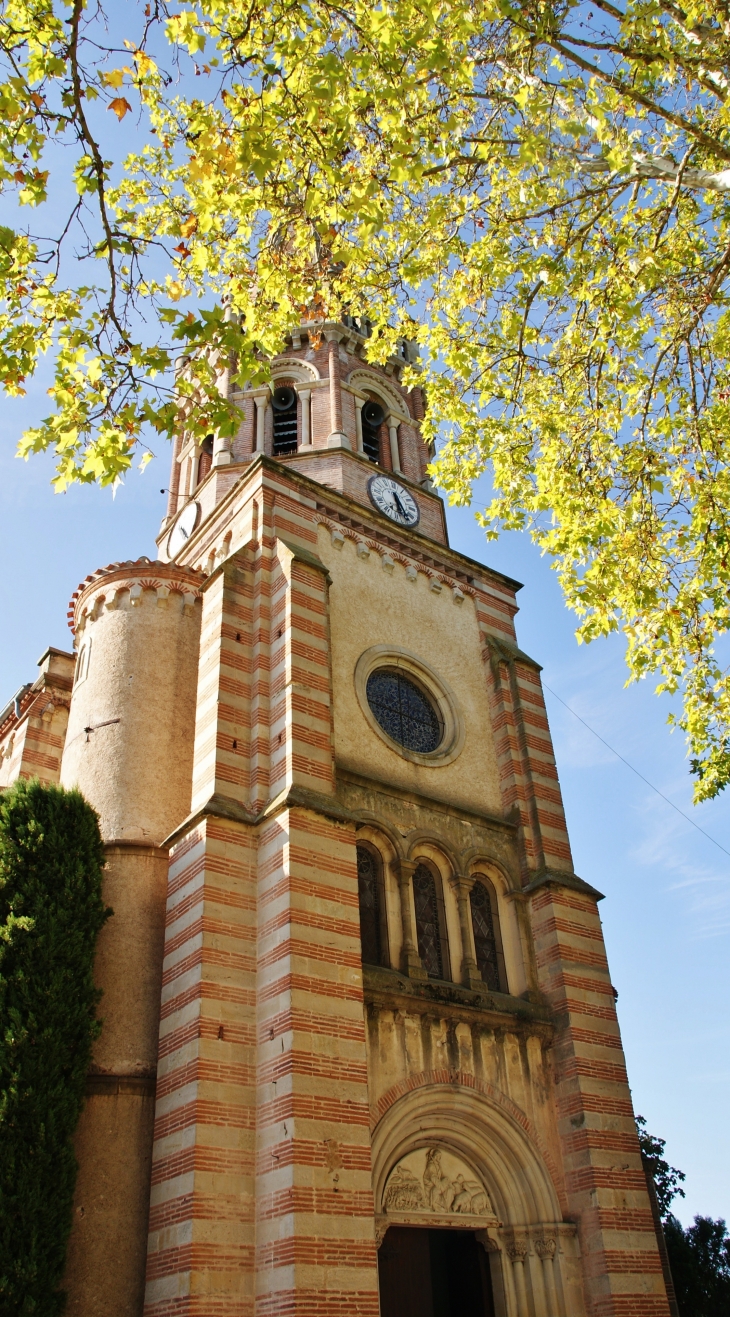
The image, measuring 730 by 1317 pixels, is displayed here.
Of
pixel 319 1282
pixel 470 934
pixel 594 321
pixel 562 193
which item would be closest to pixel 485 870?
pixel 470 934

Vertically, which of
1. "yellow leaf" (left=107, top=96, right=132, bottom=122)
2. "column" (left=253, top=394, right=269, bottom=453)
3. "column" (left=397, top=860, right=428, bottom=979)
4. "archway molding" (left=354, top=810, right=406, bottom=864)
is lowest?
"column" (left=397, top=860, right=428, bottom=979)

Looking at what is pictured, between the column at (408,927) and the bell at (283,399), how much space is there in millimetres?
10529

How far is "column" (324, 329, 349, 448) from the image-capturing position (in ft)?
63.2

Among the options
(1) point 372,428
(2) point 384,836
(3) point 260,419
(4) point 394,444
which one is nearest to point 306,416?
(3) point 260,419

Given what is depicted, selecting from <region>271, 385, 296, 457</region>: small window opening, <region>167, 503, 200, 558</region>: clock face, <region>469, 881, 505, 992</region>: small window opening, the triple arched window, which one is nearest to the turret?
the triple arched window

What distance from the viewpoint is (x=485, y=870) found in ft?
49.4

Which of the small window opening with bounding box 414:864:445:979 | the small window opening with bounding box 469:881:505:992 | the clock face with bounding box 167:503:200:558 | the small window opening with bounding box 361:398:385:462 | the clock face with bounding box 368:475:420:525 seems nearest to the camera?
the small window opening with bounding box 414:864:445:979

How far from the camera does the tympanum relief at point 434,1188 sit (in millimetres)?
11820

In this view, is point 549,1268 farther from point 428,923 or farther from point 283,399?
point 283,399

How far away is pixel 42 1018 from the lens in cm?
1041

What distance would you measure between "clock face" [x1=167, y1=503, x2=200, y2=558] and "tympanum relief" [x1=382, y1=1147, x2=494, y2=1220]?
1107 centimetres

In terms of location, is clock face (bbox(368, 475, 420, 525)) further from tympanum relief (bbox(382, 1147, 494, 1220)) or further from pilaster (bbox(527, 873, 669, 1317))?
tympanum relief (bbox(382, 1147, 494, 1220))

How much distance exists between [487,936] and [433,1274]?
169 inches

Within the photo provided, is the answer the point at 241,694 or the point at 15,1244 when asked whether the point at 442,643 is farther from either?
the point at 15,1244
